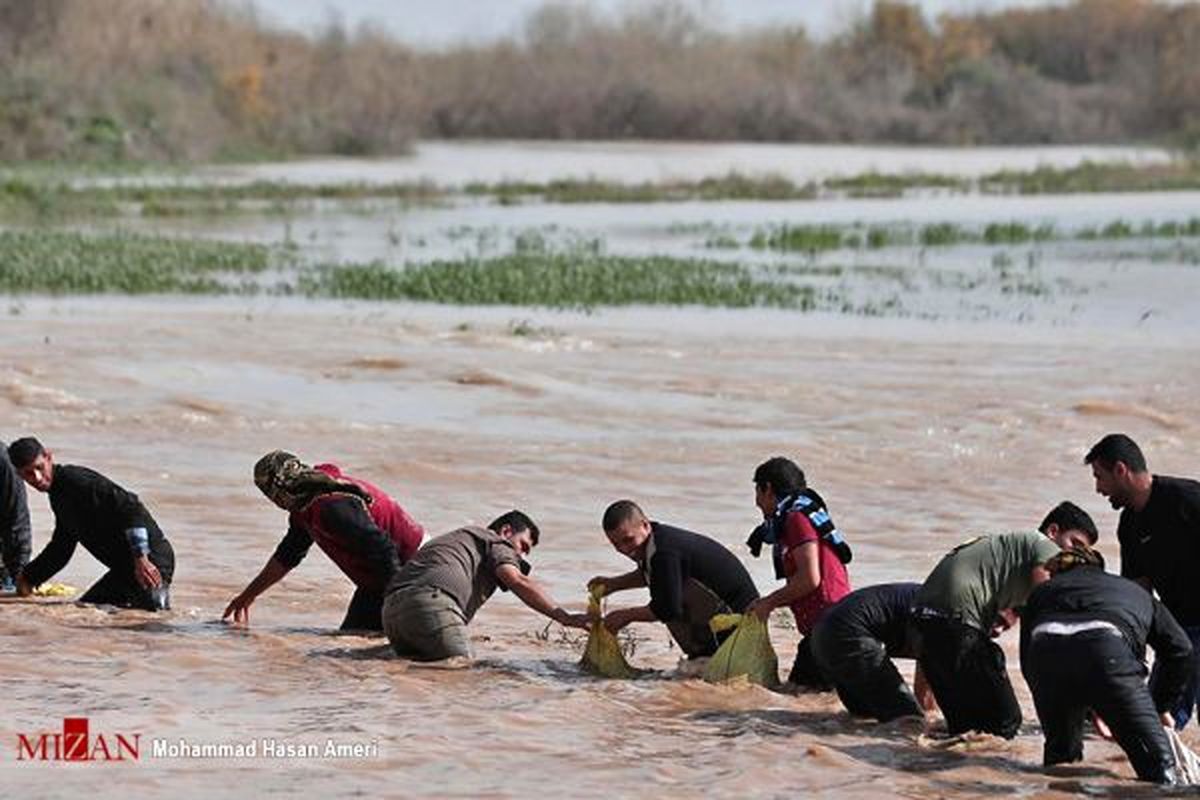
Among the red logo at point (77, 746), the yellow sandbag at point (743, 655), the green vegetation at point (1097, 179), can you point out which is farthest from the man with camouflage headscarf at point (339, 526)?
the green vegetation at point (1097, 179)

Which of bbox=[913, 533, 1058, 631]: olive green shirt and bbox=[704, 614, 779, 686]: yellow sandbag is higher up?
bbox=[913, 533, 1058, 631]: olive green shirt

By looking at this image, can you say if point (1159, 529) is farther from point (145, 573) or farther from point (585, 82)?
point (585, 82)

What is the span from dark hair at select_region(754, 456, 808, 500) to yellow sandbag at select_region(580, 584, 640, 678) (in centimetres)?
98

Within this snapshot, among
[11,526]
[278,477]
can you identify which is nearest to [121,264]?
[11,526]

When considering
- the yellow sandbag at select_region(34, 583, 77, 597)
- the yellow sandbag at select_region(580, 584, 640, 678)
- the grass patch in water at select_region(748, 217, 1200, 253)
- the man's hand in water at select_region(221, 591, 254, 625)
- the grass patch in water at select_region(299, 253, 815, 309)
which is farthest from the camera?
the grass patch in water at select_region(748, 217, 1200, 253)

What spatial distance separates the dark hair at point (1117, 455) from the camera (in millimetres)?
8930

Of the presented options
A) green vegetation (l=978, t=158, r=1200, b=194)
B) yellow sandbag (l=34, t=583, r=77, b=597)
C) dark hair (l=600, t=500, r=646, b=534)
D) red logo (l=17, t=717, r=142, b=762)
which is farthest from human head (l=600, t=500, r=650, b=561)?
green vegetation (l=978, t=158, r=1200, b=194)

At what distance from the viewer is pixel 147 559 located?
1120 cm

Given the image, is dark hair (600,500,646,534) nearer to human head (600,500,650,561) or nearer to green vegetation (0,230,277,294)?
human head (600,500,650,561)

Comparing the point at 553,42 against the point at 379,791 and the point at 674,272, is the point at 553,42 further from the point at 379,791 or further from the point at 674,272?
the point at 379,791

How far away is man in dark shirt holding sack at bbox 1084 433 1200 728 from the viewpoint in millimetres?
8945

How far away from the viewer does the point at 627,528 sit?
994 cm

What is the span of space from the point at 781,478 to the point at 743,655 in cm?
78

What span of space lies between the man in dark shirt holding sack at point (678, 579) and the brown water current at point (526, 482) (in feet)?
0.91
